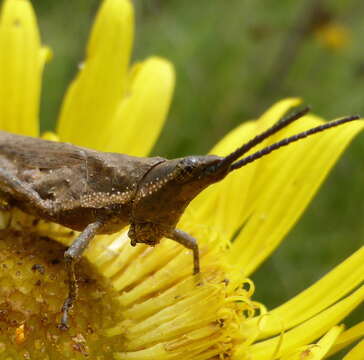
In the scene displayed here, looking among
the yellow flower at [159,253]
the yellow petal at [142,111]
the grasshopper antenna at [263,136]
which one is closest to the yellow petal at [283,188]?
the yellow flower at [159,253]

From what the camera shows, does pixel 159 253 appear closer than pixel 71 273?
No

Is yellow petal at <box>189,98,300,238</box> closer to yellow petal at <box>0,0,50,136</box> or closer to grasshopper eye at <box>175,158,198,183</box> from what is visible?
yellow petal at <box>0,0,50,136</box>

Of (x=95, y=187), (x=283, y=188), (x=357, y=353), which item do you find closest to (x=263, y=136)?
(x=95, y=187)

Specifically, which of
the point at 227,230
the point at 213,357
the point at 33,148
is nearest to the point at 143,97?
the point at 227,230

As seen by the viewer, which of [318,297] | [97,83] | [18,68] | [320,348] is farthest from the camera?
[97,83]

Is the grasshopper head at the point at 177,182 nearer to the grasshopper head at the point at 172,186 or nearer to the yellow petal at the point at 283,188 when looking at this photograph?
the grasshopper head at the point at 172,186

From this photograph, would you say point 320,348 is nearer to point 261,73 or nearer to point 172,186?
point 172,186

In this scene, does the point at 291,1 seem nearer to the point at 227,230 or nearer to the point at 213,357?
the point at 227,230
